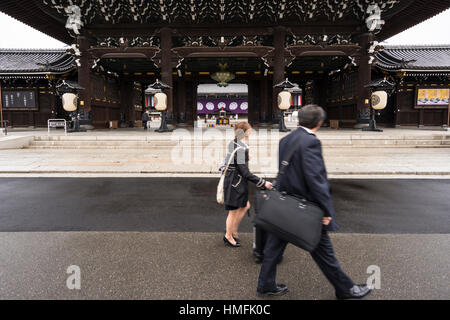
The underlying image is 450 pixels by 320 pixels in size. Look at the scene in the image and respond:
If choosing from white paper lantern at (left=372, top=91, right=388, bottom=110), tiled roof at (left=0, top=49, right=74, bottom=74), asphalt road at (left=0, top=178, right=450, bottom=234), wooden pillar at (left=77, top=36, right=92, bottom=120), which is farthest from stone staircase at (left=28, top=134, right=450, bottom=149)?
tiled roof at (left=0, top=49, right=74, bottom=74)

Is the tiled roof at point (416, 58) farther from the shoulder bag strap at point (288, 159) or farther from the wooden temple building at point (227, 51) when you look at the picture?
the shoulder bag strap at point (288, 159)

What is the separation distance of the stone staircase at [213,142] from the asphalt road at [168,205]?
16.4 feet

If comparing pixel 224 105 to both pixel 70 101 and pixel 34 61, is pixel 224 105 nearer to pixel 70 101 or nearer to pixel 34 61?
pixel 34 61

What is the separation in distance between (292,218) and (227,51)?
14.1 metres

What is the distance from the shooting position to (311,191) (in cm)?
205

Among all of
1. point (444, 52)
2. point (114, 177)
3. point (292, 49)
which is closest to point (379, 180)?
point (114, 177)

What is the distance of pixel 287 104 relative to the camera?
46.6ft

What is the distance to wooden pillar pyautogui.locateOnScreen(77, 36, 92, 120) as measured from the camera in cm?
1469

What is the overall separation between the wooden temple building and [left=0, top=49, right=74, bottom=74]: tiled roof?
0.06 metres

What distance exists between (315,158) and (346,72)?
17871mm

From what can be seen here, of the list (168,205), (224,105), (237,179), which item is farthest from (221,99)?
(237,179)

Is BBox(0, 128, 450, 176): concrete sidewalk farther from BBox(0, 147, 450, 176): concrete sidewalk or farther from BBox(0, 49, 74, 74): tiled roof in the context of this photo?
BBox(0, 49, 74, 74): tiled roof

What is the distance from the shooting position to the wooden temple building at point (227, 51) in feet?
44.1
